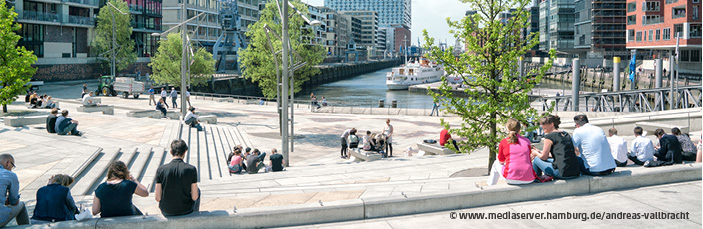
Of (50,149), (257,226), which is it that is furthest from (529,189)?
(50,149)

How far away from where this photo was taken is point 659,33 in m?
71.8

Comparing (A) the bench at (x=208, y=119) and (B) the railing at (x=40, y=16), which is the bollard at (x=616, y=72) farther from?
(B) the railing at (x=40, y=16)

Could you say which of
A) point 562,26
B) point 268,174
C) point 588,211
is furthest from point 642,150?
point 562,26

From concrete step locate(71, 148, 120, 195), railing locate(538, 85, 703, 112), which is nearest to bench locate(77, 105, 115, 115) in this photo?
concrete step locate(71, 148, 120, 195)

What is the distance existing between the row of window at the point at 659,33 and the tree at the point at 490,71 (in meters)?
55.5

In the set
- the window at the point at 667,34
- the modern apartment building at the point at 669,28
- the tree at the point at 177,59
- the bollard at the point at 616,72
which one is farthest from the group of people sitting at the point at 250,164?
the window at the point at 667,34

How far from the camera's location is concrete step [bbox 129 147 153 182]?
563 inches

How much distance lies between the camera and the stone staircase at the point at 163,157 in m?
12.7

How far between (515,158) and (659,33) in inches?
2885

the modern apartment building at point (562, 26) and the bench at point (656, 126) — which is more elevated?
the modern apartment building at point (562, 26)

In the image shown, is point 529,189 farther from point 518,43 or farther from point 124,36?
point 124,36

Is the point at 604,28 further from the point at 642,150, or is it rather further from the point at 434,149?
the point at 642,150

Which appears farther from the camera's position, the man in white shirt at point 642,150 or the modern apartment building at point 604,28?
the modern apartment building at point 604,28

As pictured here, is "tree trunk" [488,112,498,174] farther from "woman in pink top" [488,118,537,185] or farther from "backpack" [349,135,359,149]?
"backpack" [349,135,359,149]
